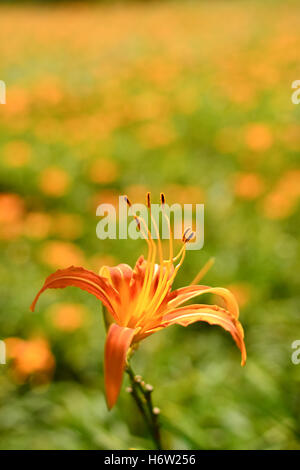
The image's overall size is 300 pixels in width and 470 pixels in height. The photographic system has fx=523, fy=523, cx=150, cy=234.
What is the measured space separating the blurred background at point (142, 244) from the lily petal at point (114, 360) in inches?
16.8

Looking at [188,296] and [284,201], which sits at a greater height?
[284,201]

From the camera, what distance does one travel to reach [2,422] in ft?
3.84

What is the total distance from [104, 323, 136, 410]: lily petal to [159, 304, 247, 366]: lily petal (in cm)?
4

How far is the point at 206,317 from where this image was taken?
0.40 m

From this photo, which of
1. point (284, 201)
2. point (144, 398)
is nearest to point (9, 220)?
point (284, 201)

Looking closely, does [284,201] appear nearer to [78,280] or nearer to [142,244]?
[142,244]

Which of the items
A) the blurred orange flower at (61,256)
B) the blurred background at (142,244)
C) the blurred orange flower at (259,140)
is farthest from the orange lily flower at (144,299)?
the blurred orange flower at (259,140)

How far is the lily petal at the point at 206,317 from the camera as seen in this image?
391mm

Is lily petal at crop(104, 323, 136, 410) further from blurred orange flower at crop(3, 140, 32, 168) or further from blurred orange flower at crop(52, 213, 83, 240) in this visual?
blurred orange flower at crop(3, 140, 32, 168)

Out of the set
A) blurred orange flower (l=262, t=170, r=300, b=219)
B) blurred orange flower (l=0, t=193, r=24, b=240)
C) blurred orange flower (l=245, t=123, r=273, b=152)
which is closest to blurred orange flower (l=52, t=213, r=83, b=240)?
blurred orange flower (l=0, t=193, r=24, b=240)

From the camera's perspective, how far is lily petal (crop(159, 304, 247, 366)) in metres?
0.39

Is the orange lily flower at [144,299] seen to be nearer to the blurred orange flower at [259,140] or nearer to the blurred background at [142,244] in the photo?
the blurred background at [142,244]

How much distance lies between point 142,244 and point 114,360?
1409mm
